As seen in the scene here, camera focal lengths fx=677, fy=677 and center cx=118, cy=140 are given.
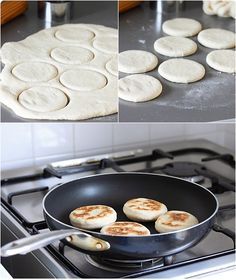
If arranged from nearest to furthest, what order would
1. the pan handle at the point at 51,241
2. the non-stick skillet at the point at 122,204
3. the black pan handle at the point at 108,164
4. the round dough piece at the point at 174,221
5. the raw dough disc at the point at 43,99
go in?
the pan handle at the point at 51,241, the non-stick skillet at the point at 122,204, the round dough piece at the point at 174,221, the raw dough disc at the point at 43,99, the black pan handle at the point at 108,164

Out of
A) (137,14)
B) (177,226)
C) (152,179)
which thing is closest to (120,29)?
(137,14)

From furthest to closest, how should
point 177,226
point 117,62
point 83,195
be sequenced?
1. point 117,62
2. point 83,195
3. point 177,226

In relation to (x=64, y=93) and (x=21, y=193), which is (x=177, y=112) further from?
(x=21, y=193)

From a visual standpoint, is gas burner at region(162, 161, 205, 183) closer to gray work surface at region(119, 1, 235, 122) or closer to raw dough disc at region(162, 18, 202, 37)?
gray work surface at region(119, 1, 235, 122)

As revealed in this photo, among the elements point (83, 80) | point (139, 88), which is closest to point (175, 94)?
point (139, 88)

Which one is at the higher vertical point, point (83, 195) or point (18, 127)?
point (18, 127)

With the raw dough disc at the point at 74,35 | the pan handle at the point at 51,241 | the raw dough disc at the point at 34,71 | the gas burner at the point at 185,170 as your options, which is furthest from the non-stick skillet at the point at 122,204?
the raw dough disc at the point at 74,35

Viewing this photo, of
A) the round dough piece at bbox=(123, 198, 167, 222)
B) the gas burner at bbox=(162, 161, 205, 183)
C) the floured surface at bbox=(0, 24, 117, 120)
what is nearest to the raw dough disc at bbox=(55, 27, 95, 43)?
the floured surface at bbox=(0, 24, 117, 120)

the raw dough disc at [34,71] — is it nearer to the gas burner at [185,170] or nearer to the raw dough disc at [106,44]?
the raw dough disc at [106,44]
